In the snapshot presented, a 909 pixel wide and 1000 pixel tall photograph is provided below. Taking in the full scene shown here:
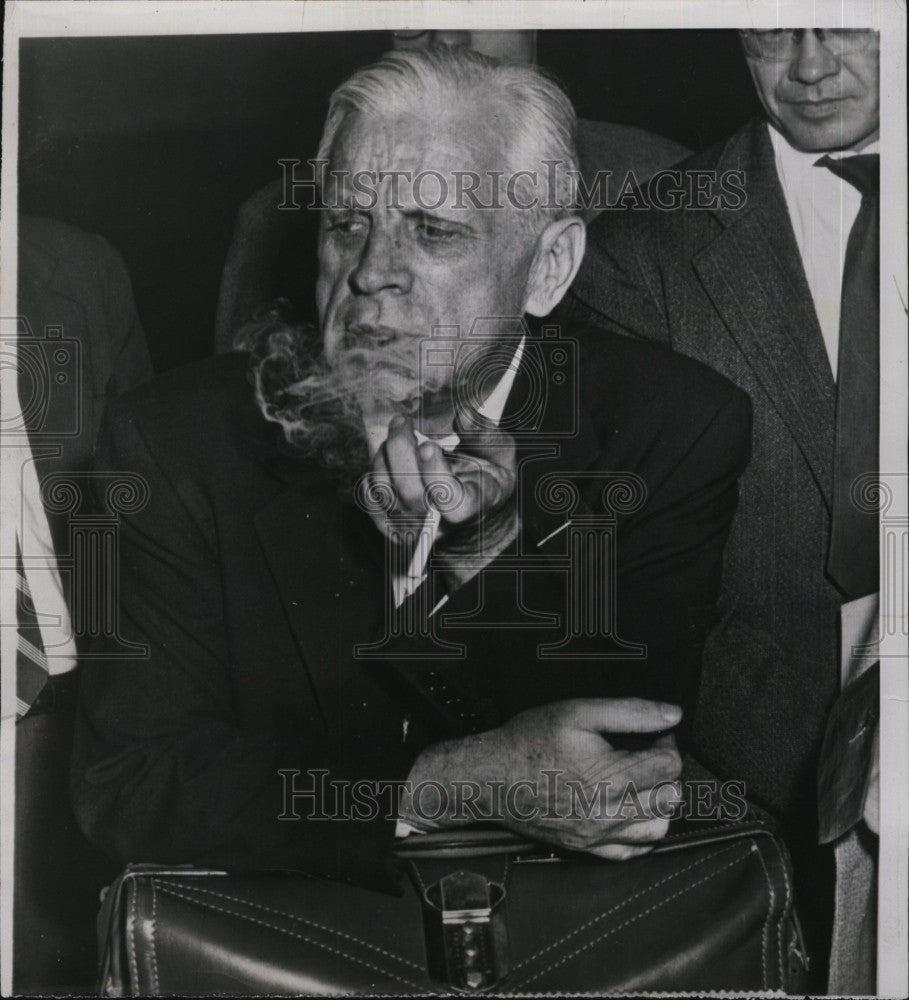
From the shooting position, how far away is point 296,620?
1980mm

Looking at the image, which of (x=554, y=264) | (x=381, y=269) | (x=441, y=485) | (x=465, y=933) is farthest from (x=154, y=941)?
(x=554, y=264)

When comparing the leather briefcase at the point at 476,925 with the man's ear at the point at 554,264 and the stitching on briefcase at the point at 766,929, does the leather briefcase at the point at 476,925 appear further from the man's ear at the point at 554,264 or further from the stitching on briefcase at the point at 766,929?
the man's ear at the point at 554,264

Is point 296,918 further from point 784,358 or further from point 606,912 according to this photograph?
point 784,358

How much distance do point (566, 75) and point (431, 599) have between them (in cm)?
96

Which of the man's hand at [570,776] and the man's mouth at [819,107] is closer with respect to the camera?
the man's hand at [570,776]

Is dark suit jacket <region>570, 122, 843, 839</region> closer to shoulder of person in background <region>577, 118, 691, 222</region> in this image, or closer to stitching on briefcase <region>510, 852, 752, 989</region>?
shoulder of person in background <region>577, 118, 691, 222</region>

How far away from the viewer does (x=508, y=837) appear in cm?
200

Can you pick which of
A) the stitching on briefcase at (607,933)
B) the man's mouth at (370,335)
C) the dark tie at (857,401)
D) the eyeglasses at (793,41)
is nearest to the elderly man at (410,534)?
the man's mouth at (370,335)

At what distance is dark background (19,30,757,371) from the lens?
202cm

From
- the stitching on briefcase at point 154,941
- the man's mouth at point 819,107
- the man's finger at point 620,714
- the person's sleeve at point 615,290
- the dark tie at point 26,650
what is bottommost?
the stitching on briefcase at point 154,941

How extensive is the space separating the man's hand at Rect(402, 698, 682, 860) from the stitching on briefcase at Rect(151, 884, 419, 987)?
10.0 inches

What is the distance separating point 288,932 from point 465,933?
31 cm

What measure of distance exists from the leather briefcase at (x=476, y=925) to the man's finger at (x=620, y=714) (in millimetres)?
199

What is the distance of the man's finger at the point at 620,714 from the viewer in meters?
1.97
